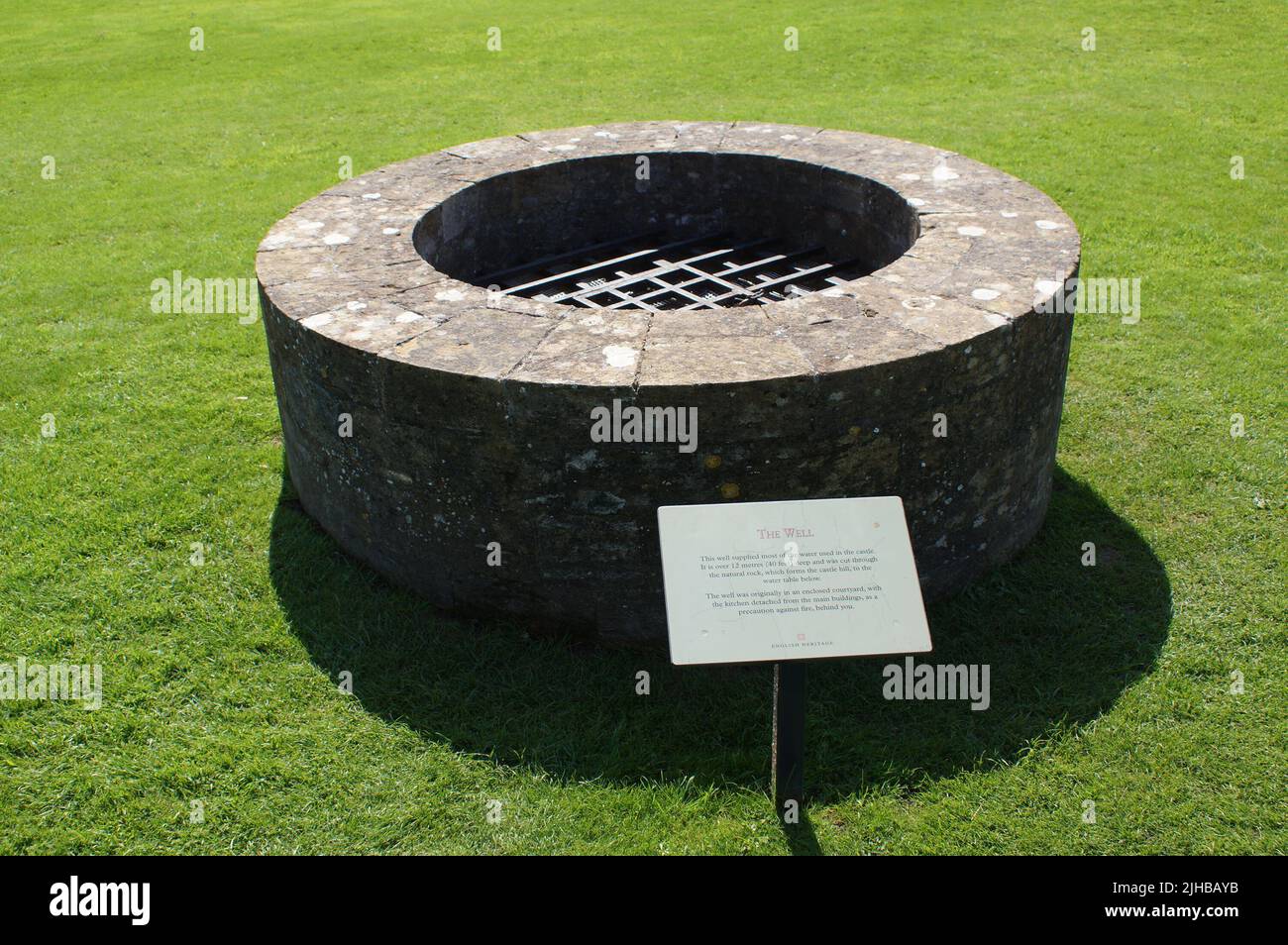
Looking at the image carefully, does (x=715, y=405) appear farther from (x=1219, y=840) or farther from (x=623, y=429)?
(x=1219, y=840)

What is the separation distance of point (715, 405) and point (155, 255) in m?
6.11

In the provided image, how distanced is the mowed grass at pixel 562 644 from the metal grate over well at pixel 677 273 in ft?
4.74

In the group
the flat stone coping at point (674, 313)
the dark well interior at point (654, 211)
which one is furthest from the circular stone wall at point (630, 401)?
the dark well interior at point (654, 211)

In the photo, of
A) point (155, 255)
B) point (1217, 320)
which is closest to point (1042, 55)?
point (1217, 320)

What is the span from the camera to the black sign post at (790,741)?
9.70 ft

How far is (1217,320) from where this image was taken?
21.2ft

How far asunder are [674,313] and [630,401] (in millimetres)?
711

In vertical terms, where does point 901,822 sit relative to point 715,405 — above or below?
below

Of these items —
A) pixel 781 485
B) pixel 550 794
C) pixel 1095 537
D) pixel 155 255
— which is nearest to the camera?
pixel 550 794
